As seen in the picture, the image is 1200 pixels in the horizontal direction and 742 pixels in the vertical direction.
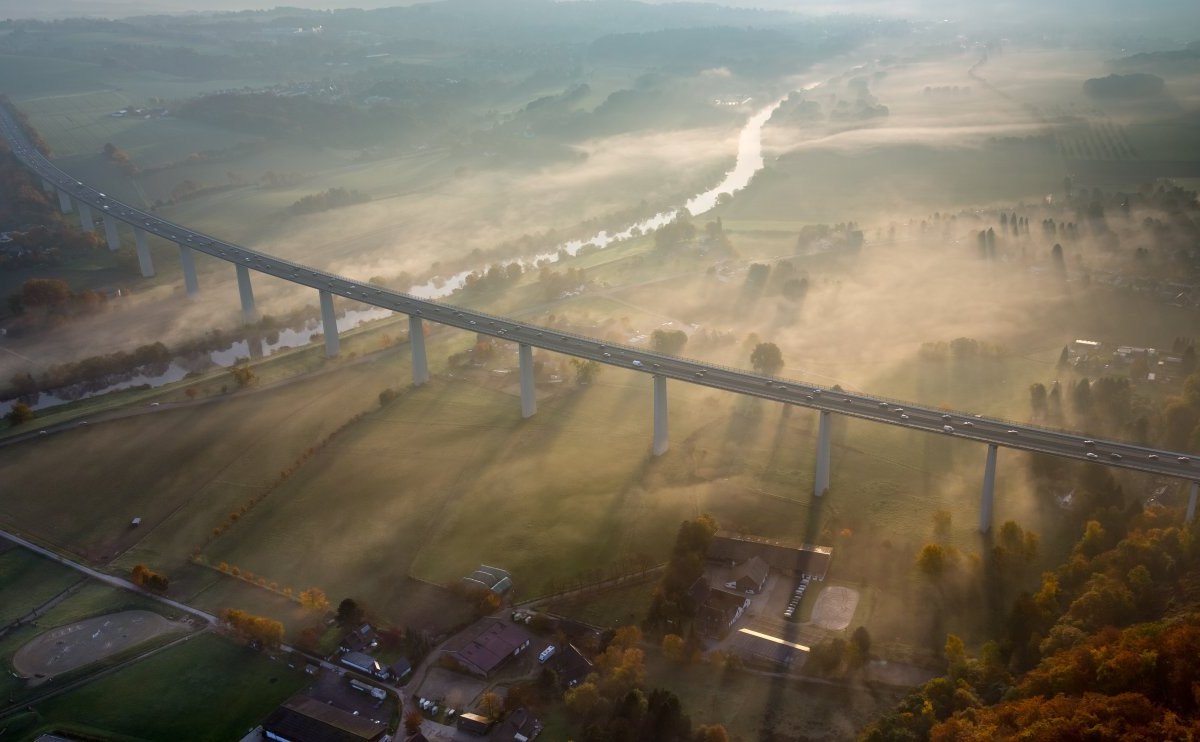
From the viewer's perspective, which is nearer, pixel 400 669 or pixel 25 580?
pixel 400 669

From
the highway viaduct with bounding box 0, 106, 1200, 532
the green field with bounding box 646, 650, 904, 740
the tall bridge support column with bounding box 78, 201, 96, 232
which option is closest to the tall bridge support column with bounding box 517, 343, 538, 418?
the highway viaduct with bounding box 0, 106, 1200, 532

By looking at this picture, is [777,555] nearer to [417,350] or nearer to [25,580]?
[417,350]

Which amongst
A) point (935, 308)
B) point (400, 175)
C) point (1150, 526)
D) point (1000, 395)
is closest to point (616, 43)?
point (400, 175)

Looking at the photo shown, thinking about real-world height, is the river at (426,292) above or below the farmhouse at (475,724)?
below

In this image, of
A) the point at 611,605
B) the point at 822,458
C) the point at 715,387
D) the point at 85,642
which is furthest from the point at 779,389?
the point at 85,642

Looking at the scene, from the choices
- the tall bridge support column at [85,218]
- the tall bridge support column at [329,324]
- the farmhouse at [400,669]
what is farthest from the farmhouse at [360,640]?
the tall bridge support column at [85,218]

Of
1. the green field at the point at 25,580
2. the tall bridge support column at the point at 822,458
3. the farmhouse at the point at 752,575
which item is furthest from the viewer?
the tall bridge support column at the point at 822,458

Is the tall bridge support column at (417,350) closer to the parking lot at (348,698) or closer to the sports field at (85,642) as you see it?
the sports field at (85,642)
